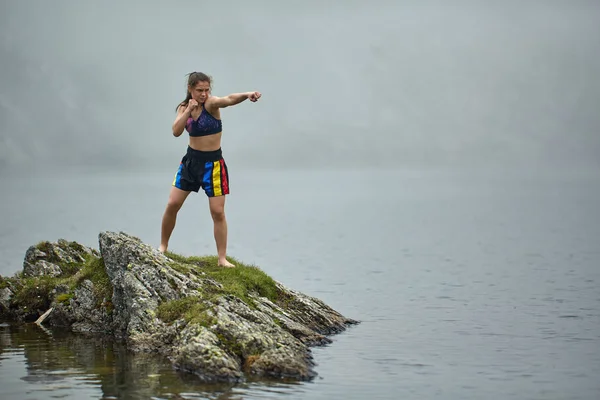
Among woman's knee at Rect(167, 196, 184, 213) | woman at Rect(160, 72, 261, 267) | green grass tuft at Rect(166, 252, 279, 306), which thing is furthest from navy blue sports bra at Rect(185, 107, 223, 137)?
green grass tuft at Rect(166, 252, 279, 306)

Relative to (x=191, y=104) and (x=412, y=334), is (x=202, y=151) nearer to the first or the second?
(x=191, y=104)

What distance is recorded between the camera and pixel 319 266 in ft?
156

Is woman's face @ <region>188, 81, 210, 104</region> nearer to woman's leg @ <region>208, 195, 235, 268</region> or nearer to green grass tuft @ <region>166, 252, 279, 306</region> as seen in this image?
woman's leg @ <region>208, 195, 235, 268</region>

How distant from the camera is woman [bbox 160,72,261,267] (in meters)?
18.1

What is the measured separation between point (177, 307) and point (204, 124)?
3950 mm

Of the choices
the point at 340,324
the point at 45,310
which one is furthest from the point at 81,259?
the point at 340,324

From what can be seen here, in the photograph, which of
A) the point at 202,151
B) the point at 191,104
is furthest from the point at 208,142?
the point at 191,104

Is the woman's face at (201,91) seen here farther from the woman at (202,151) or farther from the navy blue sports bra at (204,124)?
the navy blue sports bra at (204,124)

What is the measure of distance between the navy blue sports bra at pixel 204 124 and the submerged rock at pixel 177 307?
2.59m

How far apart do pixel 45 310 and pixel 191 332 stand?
5.91 meters

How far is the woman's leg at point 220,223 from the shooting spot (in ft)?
60.7

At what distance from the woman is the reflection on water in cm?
333

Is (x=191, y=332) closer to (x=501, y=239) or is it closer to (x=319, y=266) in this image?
(x=319, y=266)

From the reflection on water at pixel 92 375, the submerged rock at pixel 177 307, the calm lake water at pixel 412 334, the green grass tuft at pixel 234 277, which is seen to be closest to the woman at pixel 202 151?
A: the green grass tuft at pixel 234 277
